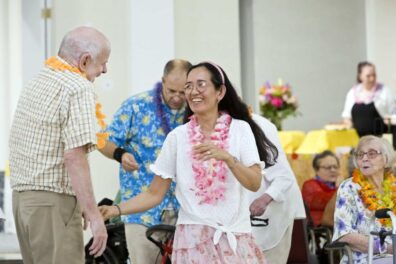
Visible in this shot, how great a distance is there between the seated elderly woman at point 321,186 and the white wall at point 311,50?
8.83 metres

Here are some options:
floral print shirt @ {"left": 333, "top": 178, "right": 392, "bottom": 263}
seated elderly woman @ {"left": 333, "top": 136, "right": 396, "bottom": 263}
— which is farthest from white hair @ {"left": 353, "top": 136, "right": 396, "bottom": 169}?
floral print shirt @ {"left": 333, "top": 178, "right": 392, "bottom": 263}

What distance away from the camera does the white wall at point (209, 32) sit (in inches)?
361

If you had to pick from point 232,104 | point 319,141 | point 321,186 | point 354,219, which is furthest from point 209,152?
point 319,141

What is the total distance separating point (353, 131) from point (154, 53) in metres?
5.47

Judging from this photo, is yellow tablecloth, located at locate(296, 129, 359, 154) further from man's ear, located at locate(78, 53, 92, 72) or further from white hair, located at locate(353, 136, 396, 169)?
man's ear, located at locate(78, 53, 92, 72)

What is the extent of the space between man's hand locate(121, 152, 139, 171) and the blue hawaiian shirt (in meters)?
0.31

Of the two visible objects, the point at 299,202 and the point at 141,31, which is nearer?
the point at 299,202

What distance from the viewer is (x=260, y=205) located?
21.2ft

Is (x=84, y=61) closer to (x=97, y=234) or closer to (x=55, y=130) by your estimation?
(x=55, y=130)

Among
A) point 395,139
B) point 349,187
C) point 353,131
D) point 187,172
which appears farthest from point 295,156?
point 187,172

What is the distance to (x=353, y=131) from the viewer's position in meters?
13.9

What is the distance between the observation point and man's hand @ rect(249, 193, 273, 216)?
21.0ft

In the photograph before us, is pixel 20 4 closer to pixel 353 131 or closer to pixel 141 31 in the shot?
pixel 141 31

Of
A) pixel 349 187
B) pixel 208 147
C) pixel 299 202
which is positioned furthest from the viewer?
pixel 299 202
